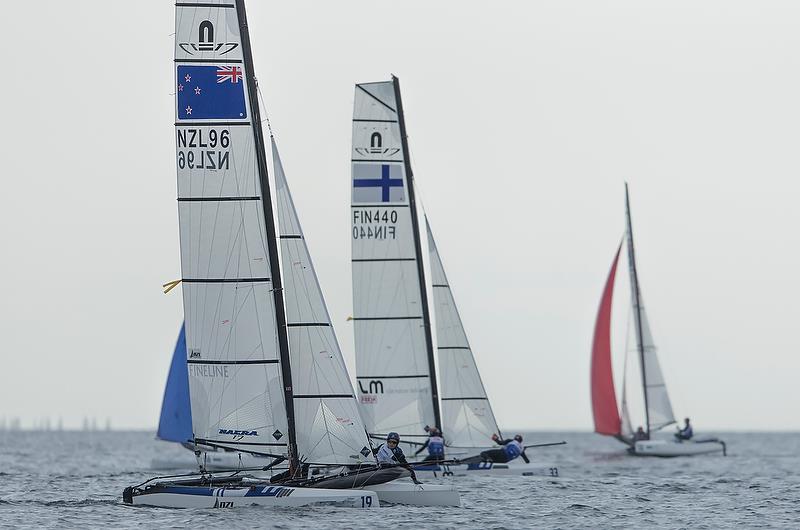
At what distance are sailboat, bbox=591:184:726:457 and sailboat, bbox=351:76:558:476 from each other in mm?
17454

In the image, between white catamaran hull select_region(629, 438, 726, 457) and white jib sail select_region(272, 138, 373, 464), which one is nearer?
white jib sail select_region(272, 138, 373, 464)

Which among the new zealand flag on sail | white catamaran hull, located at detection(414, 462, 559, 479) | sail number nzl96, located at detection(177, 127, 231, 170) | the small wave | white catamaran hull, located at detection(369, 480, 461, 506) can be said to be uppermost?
the new zealand flag on sail

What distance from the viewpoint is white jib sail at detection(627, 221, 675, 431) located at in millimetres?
A: 53938

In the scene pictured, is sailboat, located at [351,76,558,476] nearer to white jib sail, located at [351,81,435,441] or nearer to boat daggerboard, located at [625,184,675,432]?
white jib sail, located at [351,81,435,441]

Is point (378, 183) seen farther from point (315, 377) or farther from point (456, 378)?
point (315, 377)

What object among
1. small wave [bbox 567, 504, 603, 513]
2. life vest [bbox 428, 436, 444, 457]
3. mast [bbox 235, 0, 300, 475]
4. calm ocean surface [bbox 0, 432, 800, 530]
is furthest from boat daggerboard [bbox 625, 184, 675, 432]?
mast [bbox 235, 0, 300, 475]

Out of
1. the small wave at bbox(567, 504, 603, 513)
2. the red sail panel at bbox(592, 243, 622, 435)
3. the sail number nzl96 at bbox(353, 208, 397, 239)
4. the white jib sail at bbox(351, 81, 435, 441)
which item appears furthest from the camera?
the red sail panel at bbox(592, 243, 622, 435)

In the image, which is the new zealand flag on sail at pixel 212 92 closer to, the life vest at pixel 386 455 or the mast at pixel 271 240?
the mast at pixel 271 240

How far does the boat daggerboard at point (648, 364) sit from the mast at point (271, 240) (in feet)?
99.3

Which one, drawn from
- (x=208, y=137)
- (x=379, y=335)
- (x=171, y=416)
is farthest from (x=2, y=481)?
(x=208, y=137)

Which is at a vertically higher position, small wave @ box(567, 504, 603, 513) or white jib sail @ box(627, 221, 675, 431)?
white jib sail @ box(627, 221, 675, 431)

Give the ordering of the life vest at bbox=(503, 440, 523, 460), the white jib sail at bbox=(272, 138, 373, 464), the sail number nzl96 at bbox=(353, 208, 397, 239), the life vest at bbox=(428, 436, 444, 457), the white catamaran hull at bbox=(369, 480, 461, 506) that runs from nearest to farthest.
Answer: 1. the white jib sail at bbox=(272, 138, 373, 464)
2. the white catamaran hull at bbox=(369, 480, 461, 506)
3. the life vest at bbox=(428, 436, 444, 457)
4. the life vest at bbox=(503, 440, 523, 460)
5. the sail number nzl96 at bbox=(353, 208, 397, 239)

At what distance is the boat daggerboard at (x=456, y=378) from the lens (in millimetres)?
36219

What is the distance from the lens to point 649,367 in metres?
54.4
